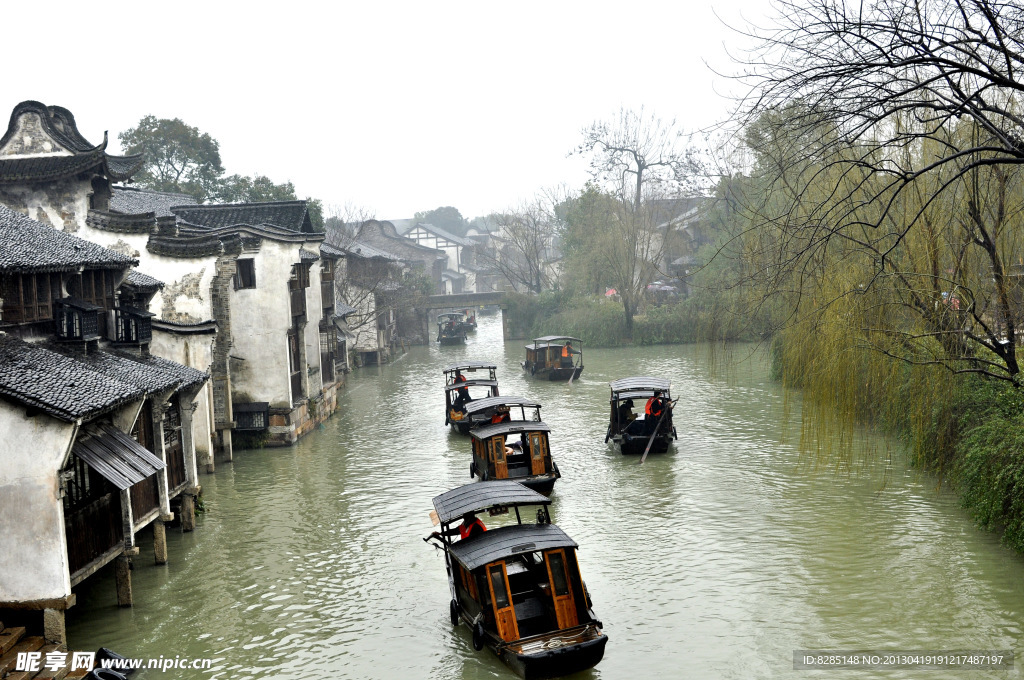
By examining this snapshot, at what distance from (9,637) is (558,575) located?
673 cm

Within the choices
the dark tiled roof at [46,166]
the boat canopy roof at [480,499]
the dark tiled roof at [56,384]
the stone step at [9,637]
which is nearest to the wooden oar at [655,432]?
the boat canopy roof at [480,499]

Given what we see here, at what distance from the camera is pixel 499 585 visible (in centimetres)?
1183

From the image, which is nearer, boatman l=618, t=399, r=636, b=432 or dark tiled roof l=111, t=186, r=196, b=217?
boatman l=618, t=399, r=636, b=432

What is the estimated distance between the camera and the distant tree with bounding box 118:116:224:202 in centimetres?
4925

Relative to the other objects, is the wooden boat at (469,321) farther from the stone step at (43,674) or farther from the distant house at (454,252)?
the stone step at (43,674)

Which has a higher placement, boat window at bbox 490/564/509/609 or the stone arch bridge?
the stone arch bridge

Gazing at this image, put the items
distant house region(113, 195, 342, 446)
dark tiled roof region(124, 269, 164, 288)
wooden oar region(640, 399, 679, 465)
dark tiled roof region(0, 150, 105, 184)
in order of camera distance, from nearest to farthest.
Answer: dark tiled roof region(124, 269, 164, 288) < dark tiled roof region(0, 150, 105, 184) < distant house region(113, 195, 342, 446) < wooden oar region(640, 399, 679, 465)

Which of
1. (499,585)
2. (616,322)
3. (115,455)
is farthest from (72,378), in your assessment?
(616,322)


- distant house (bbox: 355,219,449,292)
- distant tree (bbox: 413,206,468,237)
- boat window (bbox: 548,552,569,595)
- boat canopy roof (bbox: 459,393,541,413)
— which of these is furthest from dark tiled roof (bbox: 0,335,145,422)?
distant tree (bbox: 413,206,468,237)

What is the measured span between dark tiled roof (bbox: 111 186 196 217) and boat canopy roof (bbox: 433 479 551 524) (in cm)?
1585

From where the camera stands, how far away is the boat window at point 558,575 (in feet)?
38.9

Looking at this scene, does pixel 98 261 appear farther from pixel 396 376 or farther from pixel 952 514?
pixel 396 376

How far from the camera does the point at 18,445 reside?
11219mm

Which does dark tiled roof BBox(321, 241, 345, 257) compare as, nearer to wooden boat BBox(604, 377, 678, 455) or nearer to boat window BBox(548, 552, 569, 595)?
wooden boat BBox(604, 377, 678, 455)
